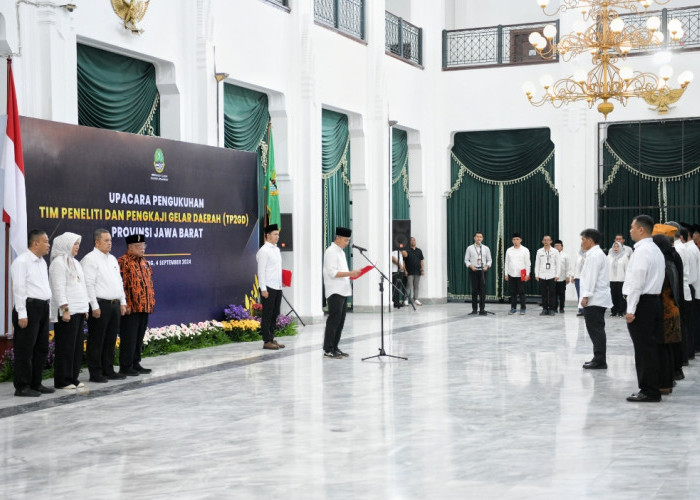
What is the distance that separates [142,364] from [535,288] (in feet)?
38.2

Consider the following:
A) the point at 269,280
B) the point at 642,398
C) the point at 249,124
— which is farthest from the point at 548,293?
the point at 642,398

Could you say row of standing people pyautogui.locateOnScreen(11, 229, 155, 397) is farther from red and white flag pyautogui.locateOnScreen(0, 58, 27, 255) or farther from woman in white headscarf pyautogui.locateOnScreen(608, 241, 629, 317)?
woman in white headscarf pyautogui.locateOnScreen(608, 241, 629, 317)

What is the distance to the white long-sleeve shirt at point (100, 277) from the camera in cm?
831

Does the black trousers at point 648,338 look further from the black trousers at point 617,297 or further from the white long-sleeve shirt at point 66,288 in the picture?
the black trousers at point 617,297

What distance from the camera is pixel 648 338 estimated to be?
7.13m

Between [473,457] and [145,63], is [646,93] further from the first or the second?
[473,457]

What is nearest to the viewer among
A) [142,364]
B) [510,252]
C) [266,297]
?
[142,364]

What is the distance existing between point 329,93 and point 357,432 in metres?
9.88

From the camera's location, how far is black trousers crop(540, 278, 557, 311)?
54.1 ft

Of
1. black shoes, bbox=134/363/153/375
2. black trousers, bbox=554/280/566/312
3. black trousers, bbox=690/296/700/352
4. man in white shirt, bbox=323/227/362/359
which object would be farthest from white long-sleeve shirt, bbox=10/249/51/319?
black trousers, bbox=554/280/566/312

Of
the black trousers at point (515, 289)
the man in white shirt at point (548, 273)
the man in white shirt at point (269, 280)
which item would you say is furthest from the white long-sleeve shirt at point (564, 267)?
the man in white shirt at point (269, 280)

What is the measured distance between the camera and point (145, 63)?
11.7m

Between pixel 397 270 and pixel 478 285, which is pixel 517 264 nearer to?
pixel 478 285

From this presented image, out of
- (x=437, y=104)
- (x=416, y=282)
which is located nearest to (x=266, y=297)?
(x=416, y=282)
